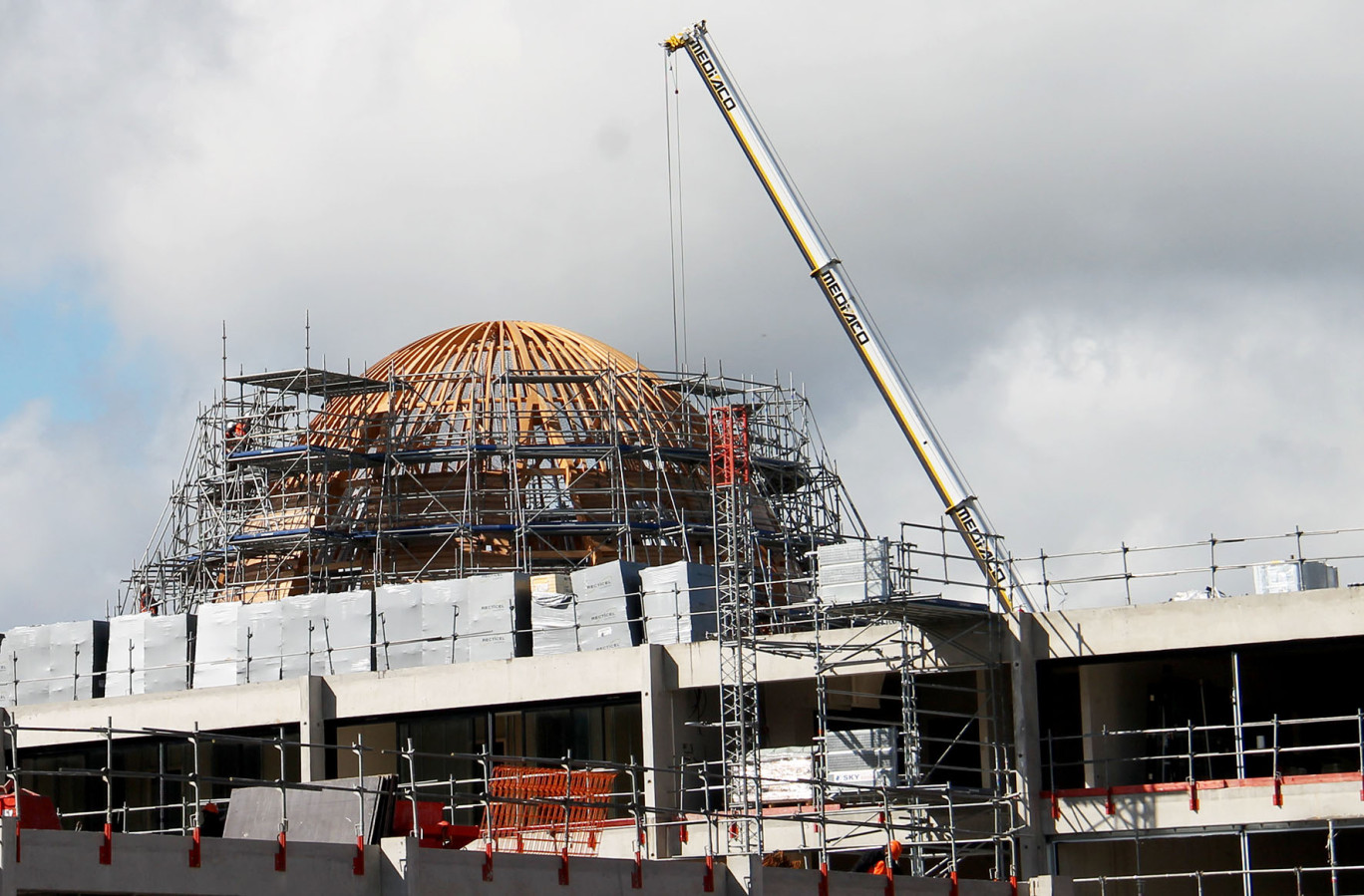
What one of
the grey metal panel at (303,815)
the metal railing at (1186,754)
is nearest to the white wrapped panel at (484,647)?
the metal railing at (1186,754)

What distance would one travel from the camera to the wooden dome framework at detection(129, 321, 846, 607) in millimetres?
54969

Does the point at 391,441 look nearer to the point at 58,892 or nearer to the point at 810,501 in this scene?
the point at 810,501

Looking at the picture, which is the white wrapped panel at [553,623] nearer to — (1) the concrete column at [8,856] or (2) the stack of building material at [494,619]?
(2) the stack of building material at [494,619]

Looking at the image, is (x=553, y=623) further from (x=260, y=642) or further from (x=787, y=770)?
(x=260, y=642)

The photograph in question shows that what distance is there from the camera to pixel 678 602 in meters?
46.8

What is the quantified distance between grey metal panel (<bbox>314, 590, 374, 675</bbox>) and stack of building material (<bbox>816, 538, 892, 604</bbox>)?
14895mm

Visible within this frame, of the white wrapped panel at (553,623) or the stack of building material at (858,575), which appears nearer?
the stack of building material at (858,575)

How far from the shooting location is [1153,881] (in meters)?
43.2

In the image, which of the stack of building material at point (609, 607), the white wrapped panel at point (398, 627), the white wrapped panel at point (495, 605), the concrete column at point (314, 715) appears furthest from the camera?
the white wrapped panel at point (398, 627)

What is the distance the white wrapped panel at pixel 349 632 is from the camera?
49.9 meters

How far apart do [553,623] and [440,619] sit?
308 cm

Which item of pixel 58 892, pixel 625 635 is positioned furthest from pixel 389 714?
pixel 58 892

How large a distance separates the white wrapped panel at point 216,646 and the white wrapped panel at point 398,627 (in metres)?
4.37

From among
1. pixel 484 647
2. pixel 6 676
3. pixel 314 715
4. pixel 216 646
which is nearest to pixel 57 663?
pixel 6 676
